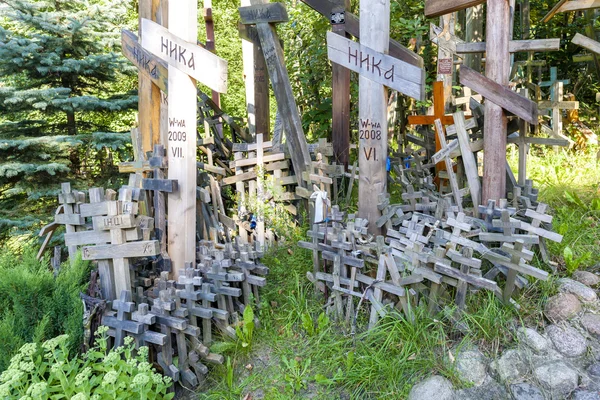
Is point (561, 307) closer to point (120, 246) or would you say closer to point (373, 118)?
point (373, 118)

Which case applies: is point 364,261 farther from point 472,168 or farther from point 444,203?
point 472,168

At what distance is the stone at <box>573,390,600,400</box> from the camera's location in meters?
2.96

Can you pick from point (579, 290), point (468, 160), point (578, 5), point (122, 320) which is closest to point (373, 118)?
point (468, 160)

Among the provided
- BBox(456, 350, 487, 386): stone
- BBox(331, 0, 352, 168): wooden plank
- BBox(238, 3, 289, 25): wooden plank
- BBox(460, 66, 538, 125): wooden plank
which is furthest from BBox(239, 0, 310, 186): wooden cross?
BBox(456, 350, 487, 386): stone

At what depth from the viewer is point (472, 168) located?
4266 mm

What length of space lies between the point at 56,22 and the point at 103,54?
0.75 meters

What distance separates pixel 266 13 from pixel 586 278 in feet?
12.8

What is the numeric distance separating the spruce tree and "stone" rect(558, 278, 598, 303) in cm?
568

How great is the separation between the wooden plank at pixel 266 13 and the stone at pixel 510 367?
3833mm

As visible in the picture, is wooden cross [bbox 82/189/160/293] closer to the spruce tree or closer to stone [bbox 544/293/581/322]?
stone [bbox 544/293/581/322]

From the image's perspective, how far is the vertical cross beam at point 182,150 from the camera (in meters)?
3.64

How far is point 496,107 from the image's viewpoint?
4039 millimetres

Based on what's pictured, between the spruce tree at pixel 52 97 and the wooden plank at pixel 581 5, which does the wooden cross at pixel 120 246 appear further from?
the wooden plank at pixel 581 5

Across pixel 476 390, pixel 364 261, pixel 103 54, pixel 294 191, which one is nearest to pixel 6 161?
pixel 103 54
